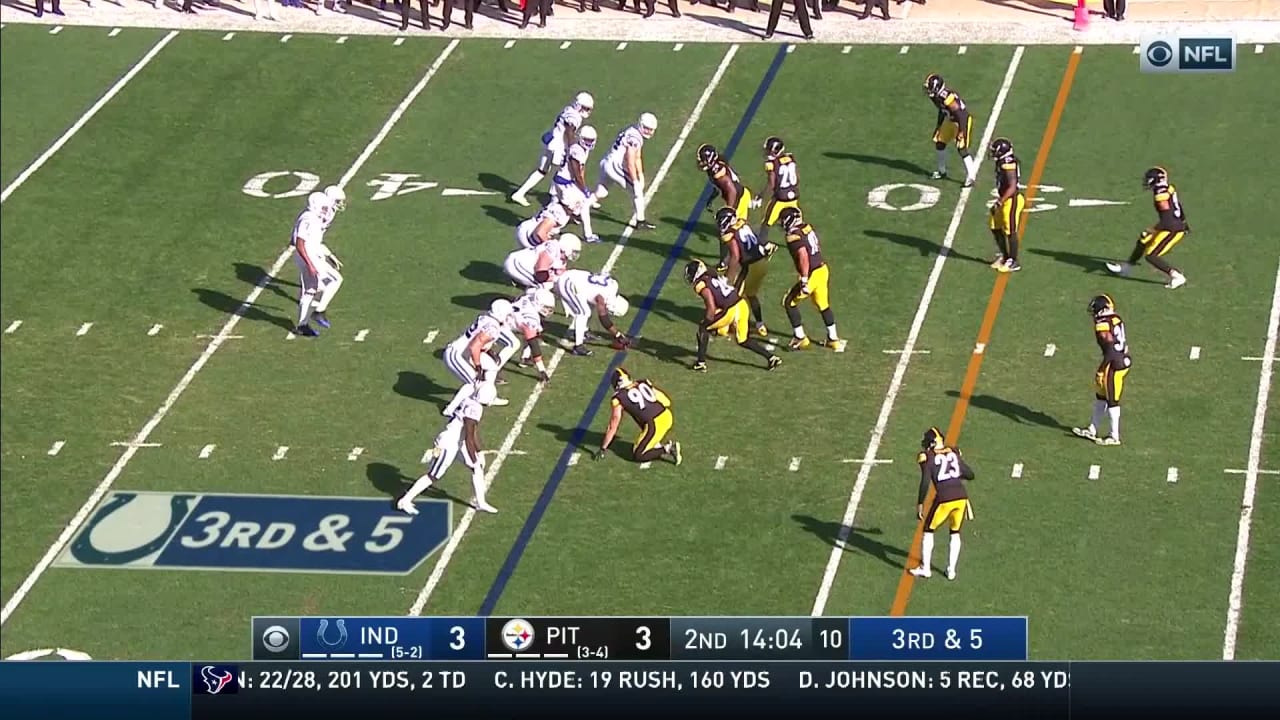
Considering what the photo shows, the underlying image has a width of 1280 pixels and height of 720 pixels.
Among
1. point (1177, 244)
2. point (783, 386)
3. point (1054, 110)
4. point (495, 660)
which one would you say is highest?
point (1054, 110)

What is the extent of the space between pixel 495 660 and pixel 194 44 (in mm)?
25178

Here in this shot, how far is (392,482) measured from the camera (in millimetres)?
35969

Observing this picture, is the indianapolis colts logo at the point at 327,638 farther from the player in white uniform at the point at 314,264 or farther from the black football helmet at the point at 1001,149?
the black football helmet at the point at 1001,149

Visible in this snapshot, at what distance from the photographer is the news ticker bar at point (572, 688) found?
25.7 meters

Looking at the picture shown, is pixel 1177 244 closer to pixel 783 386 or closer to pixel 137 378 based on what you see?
pixel 783 386

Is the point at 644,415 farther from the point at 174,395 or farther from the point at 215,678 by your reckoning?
the point at 215,678

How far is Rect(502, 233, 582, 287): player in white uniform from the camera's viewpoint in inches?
1543

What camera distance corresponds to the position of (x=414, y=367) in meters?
38.9

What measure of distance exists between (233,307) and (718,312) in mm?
7310

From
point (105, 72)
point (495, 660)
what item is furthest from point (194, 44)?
point (495, 660)

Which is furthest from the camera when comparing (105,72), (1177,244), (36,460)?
(105,72)

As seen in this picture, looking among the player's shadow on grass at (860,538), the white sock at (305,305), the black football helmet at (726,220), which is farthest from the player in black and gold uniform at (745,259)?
the white sock at (305,305)

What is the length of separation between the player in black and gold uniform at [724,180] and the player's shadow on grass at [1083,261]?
4.04 meters

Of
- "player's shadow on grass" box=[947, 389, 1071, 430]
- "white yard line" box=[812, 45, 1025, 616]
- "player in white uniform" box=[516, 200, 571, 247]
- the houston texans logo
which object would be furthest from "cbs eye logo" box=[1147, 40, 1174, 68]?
the houston texans logo
